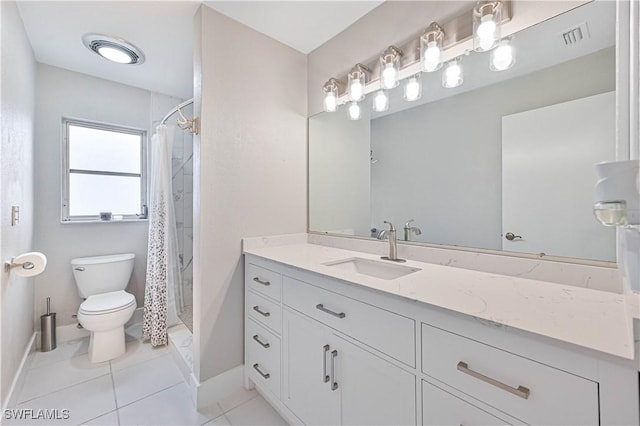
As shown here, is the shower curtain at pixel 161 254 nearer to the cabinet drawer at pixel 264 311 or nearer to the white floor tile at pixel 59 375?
the white floor tile at pixel 59 375

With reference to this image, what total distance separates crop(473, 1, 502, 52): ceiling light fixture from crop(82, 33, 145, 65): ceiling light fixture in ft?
7.36

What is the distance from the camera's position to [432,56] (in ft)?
4.46

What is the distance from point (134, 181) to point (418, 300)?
116 inches

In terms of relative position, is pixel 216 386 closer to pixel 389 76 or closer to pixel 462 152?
pixel 462 152

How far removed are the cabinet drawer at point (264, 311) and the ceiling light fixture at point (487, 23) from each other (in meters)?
1.62

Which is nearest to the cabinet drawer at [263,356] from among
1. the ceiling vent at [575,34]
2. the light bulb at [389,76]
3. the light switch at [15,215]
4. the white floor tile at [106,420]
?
the white floor tile at [106,420]

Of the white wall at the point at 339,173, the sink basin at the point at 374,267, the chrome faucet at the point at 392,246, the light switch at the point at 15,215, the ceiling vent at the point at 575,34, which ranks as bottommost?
the sink basin at the point at 374,267

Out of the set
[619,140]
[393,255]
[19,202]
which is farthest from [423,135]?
[19,202]

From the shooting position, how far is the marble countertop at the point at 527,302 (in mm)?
623

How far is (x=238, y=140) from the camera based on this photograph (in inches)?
68.6

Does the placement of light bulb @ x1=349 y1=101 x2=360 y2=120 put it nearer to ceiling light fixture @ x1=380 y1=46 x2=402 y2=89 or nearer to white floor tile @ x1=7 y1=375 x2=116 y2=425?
ceiling light fixture @ x1=380 y1=46 x2=402 y2=89

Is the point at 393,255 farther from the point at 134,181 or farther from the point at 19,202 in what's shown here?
the point at 134,181

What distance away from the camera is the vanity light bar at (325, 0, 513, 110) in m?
1.20

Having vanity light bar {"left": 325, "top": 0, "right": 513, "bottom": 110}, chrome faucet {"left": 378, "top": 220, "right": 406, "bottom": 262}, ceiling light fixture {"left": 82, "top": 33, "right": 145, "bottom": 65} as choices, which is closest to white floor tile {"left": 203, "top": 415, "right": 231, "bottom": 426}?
chrome faucet {"left": 378, "top": 220, "right": 406, "bottom": 262}
